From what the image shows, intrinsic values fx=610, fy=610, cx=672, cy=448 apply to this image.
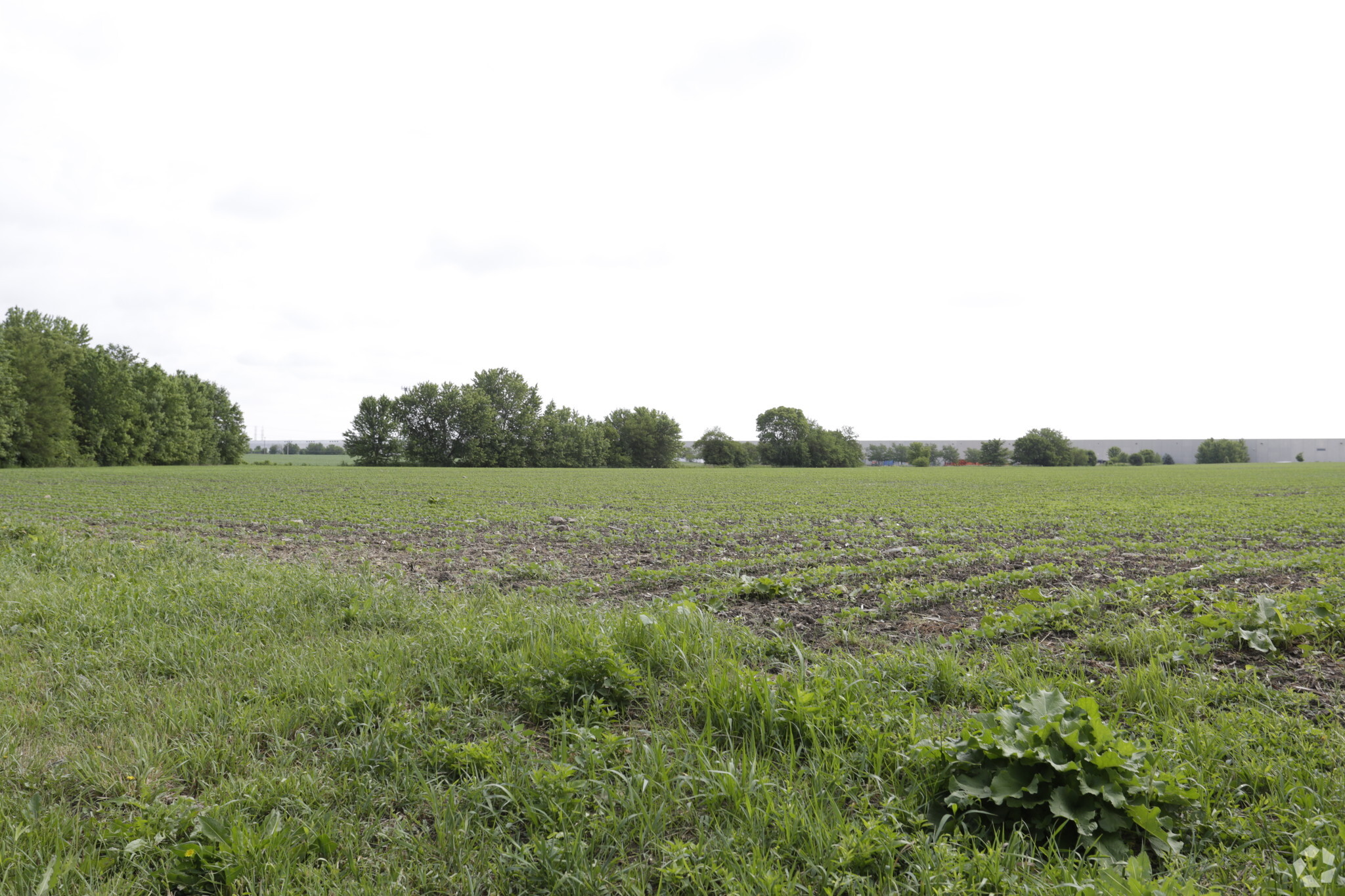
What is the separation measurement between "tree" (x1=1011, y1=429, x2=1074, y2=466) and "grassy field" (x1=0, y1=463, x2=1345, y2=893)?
126453 mm

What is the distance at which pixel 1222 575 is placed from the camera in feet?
25.3

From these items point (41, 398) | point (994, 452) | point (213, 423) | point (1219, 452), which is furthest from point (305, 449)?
point (1219, 452)

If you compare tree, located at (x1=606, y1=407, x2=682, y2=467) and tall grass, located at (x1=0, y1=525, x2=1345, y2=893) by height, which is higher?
tree, located at (x1=606, y1=407, x2=682, y2=467)

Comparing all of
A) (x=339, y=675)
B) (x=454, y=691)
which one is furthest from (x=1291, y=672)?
(x=339, y=675)

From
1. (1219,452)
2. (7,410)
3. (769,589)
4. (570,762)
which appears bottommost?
(570,762)

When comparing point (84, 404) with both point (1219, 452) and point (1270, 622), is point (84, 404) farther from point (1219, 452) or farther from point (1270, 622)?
point (1219, 452)

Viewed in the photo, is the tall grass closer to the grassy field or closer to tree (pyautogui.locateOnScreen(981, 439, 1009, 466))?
the grassy field

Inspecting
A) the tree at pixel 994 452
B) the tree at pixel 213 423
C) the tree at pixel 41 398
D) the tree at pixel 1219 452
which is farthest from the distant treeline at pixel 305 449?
the tree at pixel 1219 452

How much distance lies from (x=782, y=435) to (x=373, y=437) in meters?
69.9

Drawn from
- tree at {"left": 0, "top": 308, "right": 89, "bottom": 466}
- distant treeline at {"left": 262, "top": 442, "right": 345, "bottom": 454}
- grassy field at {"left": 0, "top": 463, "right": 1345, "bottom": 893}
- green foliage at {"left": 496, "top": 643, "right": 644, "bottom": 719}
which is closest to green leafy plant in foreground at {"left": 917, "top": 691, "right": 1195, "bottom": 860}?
grassy field at {"left": 0, "top": 463, "right": 1345, "bottom": 893}

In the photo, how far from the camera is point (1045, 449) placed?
11750 cm

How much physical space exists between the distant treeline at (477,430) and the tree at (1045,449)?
8054 centimetres

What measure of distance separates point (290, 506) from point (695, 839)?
2022cm

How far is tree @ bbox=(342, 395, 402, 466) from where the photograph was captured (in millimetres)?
90000
